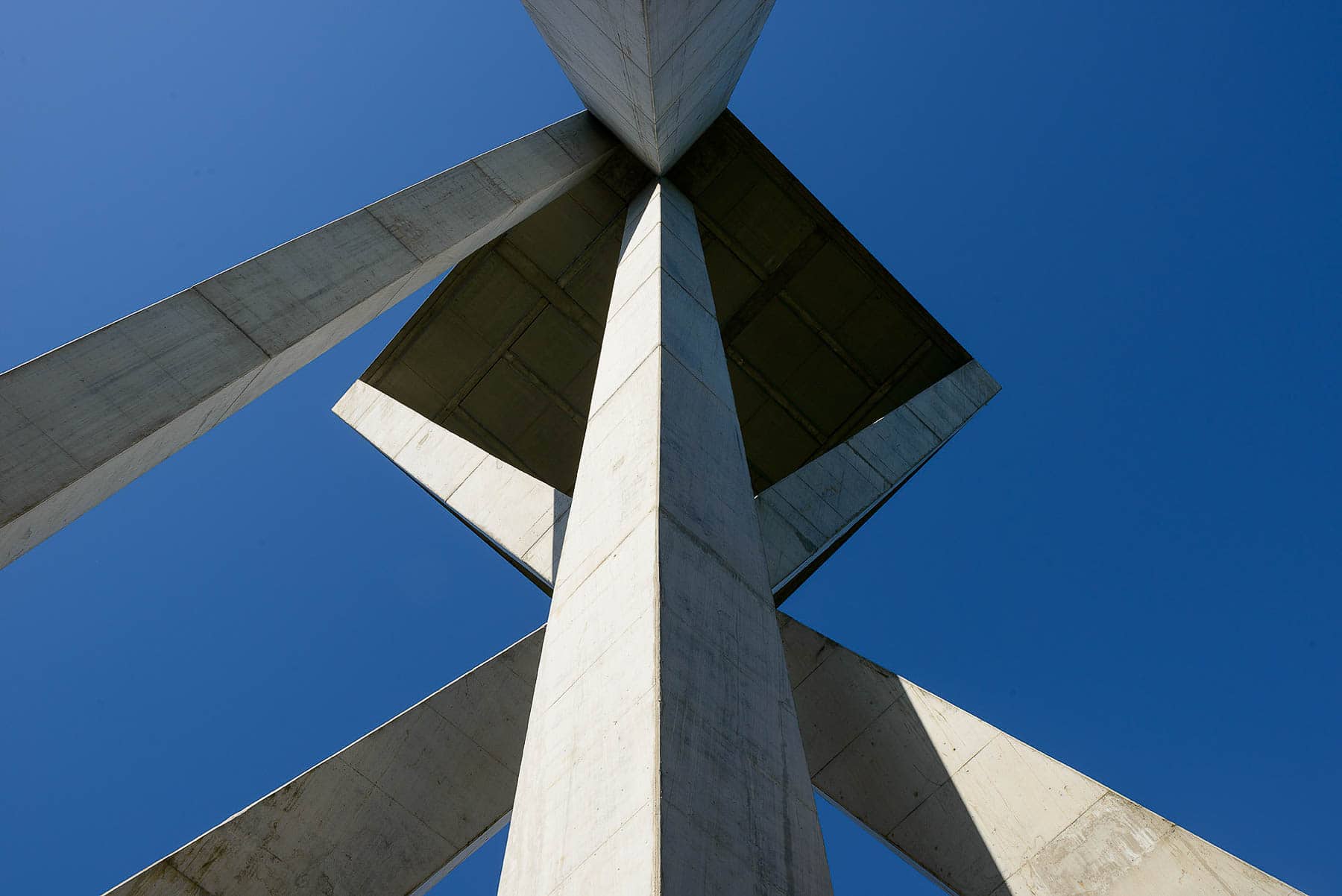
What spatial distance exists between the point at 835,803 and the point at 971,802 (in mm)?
1250

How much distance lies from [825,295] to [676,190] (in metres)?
2.82

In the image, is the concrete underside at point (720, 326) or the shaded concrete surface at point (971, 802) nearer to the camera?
the shaded concrete surface at point (971, 802)

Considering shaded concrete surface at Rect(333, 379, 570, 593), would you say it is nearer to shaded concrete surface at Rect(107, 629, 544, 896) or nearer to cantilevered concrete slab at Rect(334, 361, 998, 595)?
cantilevered concrete slab at Rect(334, 361, 998, 595)

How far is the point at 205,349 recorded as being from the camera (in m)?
5.91

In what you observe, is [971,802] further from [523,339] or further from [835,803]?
[523,339]

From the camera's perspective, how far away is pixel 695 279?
356 inches

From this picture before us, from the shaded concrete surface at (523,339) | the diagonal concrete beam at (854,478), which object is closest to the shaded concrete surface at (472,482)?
the shaded concrete surface at (523,339)

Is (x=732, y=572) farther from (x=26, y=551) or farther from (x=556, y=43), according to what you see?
(x=556, y=43)

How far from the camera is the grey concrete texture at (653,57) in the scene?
25.2ft

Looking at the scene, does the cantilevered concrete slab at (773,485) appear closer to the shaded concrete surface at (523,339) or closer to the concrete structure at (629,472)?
the concrete structure at (629,472)

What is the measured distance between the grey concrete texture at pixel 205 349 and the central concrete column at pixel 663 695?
2.41m

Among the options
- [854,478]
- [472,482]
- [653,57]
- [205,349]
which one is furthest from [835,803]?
[653,57]

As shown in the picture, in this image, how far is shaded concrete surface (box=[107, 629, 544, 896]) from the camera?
272 inches

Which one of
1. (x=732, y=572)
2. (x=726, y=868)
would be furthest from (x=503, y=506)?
(x=726, y=868)
